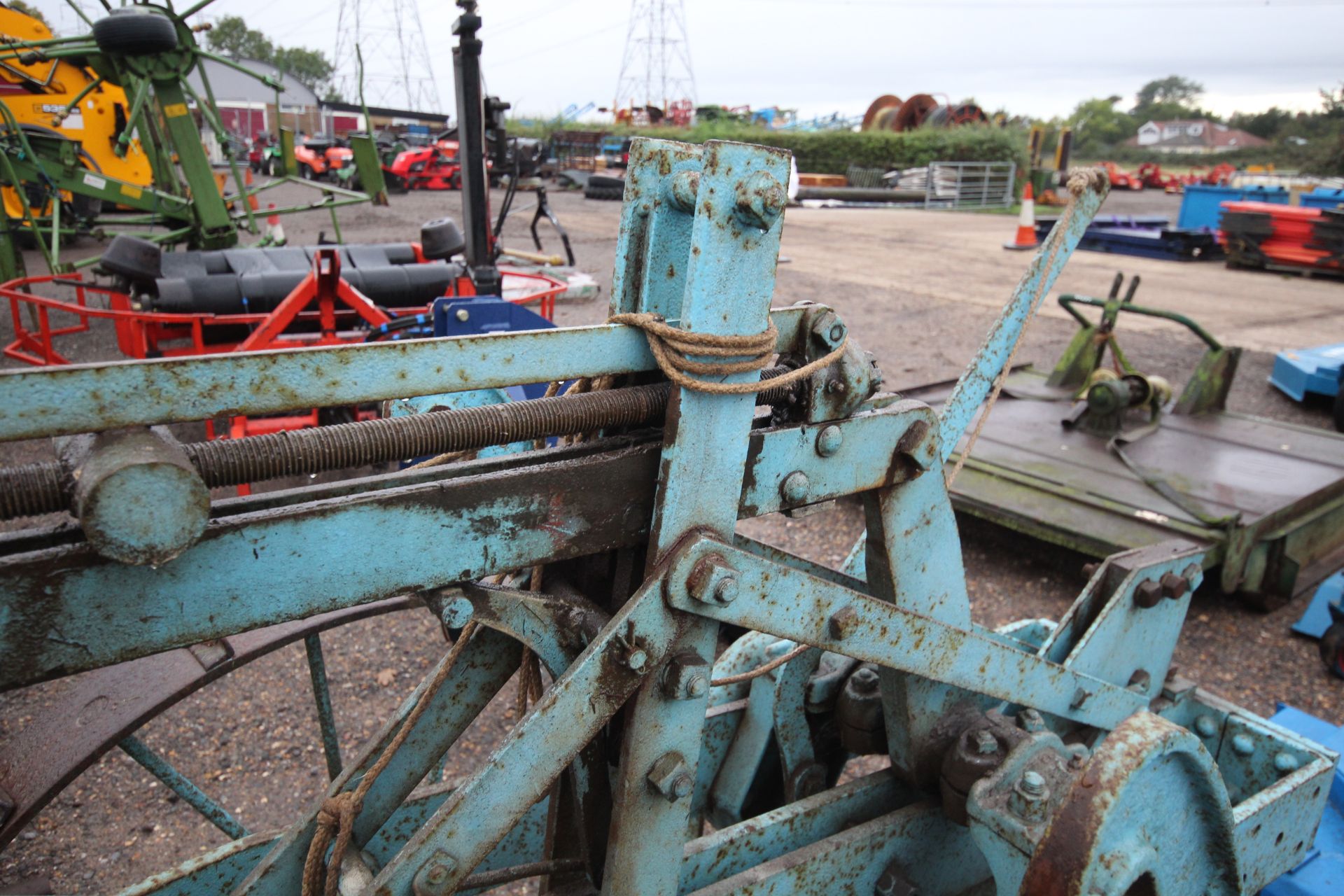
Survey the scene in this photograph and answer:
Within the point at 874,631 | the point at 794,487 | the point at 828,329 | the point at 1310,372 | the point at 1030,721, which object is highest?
the point at 828,329

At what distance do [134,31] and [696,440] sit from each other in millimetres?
7211

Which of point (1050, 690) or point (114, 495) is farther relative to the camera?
point (1050, 690)

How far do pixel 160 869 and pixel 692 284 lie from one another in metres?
2.49

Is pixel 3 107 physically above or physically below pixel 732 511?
above

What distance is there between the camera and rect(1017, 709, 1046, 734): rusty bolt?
2.10 meters

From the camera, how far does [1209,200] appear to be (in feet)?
54.0

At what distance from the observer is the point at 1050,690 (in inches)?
80.6

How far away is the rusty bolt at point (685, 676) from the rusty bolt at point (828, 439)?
40 cm

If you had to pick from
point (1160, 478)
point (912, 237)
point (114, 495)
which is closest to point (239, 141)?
point (912, 237)

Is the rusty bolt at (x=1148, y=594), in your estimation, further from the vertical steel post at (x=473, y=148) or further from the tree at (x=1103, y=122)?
the tree at (x=1103, y=122)

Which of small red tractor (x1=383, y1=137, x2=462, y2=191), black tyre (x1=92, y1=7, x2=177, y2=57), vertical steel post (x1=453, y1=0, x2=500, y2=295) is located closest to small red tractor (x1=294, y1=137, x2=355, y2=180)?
small red tractor (x1=383, y1=137, x2=462, y2=191)

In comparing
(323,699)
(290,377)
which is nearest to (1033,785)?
(290,377)

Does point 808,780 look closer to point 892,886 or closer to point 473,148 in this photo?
point 892,886

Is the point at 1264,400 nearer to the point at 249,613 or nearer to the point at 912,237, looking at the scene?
the point at 249,613
